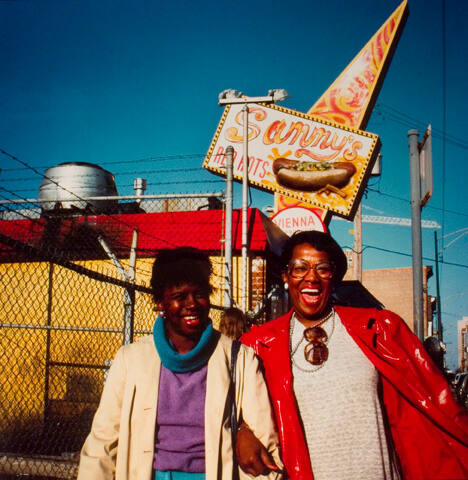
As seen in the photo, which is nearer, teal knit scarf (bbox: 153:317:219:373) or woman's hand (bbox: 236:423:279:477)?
woman's hand (bbox: 236:423:279:477)

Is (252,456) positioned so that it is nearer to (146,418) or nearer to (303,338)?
(146,418)

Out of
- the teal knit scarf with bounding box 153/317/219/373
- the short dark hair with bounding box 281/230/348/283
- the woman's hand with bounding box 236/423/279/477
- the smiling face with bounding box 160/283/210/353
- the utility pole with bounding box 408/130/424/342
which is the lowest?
the woman's hand with bounding box 236/423/279/477

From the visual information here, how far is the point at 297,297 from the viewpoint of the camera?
8.29ft

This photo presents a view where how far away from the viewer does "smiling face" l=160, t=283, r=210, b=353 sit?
231 cm

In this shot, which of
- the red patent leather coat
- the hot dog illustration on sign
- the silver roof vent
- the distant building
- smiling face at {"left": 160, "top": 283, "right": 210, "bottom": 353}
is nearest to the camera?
the red patent leather coat

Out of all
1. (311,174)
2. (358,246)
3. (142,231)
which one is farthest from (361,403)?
(358,246)

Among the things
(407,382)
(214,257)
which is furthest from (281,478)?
(214,257)

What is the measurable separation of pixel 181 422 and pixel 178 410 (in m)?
0.05

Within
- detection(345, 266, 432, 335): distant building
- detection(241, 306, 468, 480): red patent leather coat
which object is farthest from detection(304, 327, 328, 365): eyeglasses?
detection(345, 266, 432, 335): distant building

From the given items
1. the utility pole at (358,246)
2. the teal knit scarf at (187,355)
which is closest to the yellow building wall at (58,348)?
the teal knit scarf at (187,355)

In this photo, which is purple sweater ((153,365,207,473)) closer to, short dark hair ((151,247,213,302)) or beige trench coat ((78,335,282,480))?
beige trench coat ((78,335,282,480))

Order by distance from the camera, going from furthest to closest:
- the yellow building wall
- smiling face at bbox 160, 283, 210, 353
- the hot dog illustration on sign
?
the hot dog illustration on sign
the yellow building wall
smiling face at bbox 160, 283, 210, 353

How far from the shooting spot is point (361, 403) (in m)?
2.17

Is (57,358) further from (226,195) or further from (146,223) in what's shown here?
(226,195)
